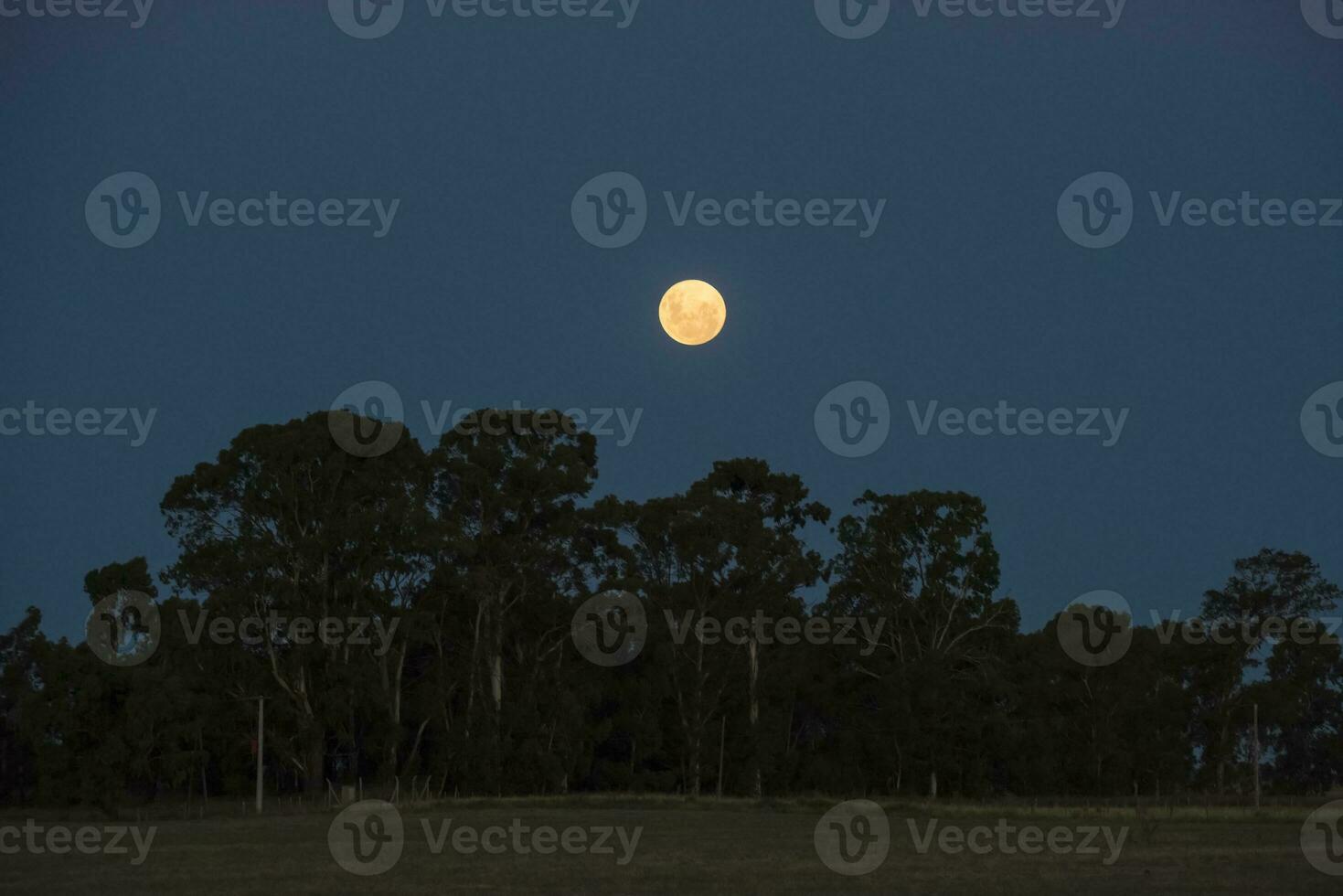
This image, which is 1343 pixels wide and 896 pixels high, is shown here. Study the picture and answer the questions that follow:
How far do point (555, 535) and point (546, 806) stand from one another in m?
15.8

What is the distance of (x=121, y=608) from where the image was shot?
69.7m

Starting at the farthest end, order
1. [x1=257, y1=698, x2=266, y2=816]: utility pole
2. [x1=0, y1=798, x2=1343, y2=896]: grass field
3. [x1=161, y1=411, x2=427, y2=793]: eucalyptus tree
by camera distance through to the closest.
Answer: [x1=161, y1=411, x2=427, y2=793]: eucalyptus tree → [x1=257, y1=698, x2=266, y2=816]: utility pole → [x1=0, y1=798, x2=1343, y2=896]: grass field

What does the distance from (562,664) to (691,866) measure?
4201 centimetres

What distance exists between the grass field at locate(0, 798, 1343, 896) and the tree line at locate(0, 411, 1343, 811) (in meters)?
18.3

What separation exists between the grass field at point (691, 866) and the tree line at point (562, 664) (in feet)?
59.9

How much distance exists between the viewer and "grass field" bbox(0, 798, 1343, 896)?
1070 inches

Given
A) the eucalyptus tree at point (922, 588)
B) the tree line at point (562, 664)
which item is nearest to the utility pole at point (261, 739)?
the tree line at point (562, 664)

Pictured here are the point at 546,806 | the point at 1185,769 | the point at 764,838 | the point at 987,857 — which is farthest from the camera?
the point at 1185,769

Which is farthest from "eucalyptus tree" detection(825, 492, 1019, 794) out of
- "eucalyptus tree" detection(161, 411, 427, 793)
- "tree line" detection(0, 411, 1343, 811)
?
"eucalyptus tree" detection(161, 411, 427, 793)

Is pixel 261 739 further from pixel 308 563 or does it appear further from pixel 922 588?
pixel 922 588

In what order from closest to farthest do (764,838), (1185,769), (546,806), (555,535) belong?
(764,838), (546,806), (555,535), (1185,769)

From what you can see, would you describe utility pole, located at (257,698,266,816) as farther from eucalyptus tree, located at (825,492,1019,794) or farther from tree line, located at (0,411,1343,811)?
eucalyptus tree, located at (825,492,1019,794)

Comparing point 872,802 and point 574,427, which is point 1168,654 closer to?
point 872,802

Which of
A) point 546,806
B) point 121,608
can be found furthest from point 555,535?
point 121,608
